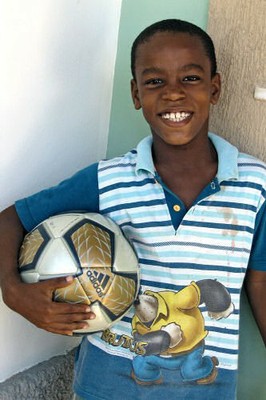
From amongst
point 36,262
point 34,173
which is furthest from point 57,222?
point 34,173

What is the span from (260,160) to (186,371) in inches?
24.2

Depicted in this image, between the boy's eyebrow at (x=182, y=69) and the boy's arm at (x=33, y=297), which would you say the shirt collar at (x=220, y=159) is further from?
the boy's arm at (x=33, y=297)

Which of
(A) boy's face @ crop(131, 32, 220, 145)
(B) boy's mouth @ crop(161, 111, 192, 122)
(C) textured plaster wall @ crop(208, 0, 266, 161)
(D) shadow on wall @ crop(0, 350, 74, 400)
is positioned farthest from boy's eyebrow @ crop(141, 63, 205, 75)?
(D) shadow on wall @ crop(0, 350, 74, 400)

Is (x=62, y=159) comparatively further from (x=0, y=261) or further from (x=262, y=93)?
(x=262, y=93)

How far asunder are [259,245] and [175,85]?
470mm

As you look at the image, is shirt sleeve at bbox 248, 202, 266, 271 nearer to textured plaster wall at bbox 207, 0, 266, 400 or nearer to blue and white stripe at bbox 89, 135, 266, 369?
blue and white stripe at bbox 89, 135, 266, 369

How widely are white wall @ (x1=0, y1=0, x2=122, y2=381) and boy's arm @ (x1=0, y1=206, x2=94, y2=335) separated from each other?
0.55 feet

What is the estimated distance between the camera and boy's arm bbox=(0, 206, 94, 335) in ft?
4.71

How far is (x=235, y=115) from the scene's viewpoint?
181 cm

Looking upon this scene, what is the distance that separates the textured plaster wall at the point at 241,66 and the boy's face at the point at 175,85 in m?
0.19

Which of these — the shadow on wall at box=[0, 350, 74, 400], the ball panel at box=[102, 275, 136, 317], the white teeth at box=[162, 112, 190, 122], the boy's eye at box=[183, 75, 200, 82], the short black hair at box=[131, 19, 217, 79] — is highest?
the short black hair at box=[131, 19, 217, 79]

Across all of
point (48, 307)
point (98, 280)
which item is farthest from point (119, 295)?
point (48, 307)

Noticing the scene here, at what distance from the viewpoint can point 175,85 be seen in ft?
5.16

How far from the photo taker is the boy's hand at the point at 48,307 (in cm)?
143
